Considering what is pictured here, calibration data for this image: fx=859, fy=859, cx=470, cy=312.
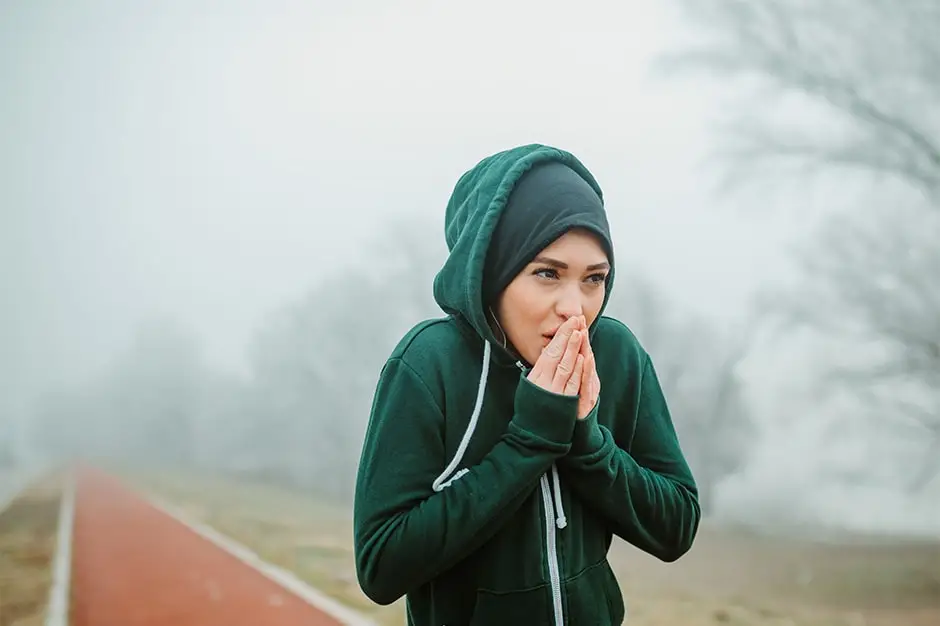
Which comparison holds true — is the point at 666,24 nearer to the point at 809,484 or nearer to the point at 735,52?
the point at 735,52

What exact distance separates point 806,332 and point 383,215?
1.42 meters

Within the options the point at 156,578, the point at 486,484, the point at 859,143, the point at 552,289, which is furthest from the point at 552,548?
the point at 859,143

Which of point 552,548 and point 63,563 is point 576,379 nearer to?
point 552,548

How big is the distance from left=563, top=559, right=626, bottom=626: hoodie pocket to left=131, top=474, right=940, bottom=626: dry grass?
1.38 m

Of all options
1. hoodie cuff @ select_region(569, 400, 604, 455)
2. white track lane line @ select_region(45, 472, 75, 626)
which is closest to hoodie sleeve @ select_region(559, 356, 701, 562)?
hoodie cuff @ select_region(569, 400, 604, 455)

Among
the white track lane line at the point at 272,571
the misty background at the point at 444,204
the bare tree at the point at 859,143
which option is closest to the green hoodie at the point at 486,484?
the white track lane line at the point at 272,571

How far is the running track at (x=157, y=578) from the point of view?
2.19m

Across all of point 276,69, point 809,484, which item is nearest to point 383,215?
point 276,69

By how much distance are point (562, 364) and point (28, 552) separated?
6.68 ft

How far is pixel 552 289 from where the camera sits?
0.91 metres

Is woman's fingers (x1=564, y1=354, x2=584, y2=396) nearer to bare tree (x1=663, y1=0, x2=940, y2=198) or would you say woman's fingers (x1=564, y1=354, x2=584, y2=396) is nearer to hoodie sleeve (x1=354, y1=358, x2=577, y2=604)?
hoodie sleeve (x1=354, y1=358, x2=577, y2=604)

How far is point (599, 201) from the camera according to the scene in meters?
0.95

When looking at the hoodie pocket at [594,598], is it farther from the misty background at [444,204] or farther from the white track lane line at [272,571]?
the misty background at [444,204]

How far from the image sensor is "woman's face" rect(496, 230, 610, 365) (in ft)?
2.96
